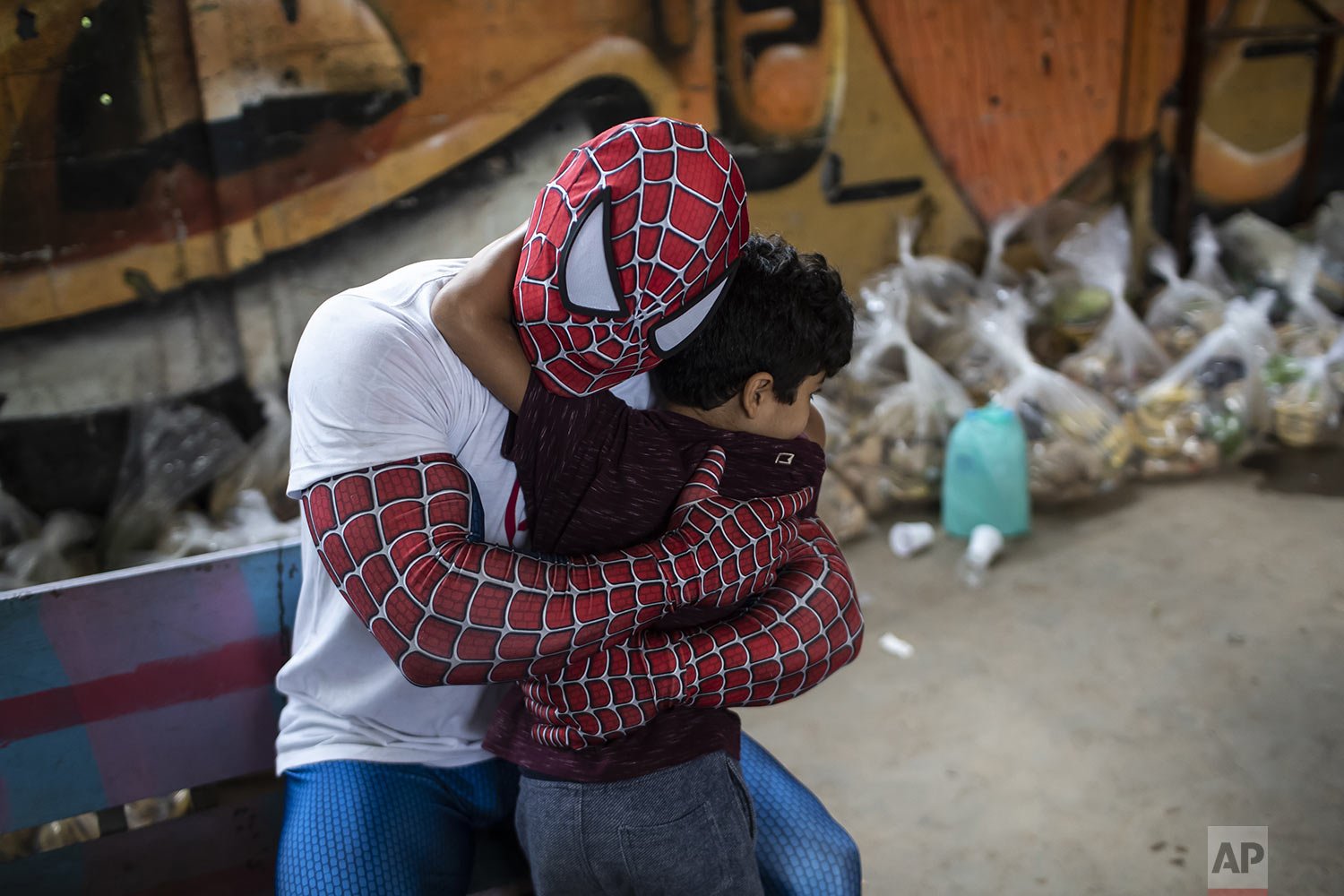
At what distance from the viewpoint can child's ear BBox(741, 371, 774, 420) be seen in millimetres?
1313

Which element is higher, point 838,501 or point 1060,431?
point 1060,431

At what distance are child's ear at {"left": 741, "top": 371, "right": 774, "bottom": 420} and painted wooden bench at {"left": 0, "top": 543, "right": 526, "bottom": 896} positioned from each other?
0.72 m

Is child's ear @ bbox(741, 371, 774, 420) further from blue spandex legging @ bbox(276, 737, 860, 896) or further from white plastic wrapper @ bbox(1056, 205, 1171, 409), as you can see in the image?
white plastic wrapper @ bbox(1056, 205, 1171, 409)

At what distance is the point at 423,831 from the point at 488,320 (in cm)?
68

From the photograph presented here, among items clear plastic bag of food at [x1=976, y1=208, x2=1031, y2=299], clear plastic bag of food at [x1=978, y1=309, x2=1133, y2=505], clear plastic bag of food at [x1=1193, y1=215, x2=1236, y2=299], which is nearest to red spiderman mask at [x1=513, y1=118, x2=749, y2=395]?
clear plastic bag of food at [x1=978, y1=309, x2=1133, y2=505]

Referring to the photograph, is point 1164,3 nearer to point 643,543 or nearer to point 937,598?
point 937,598

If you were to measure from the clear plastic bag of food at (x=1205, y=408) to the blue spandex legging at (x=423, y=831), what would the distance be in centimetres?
329

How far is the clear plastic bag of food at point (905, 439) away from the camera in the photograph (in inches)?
152

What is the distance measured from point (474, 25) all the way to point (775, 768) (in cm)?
316

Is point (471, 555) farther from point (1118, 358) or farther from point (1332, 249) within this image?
point (1332, 249)

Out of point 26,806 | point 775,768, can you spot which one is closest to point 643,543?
point 775,768

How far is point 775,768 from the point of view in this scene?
60.2 inches

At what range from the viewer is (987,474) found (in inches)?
142

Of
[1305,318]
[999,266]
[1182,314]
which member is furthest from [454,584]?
[1305,318]
